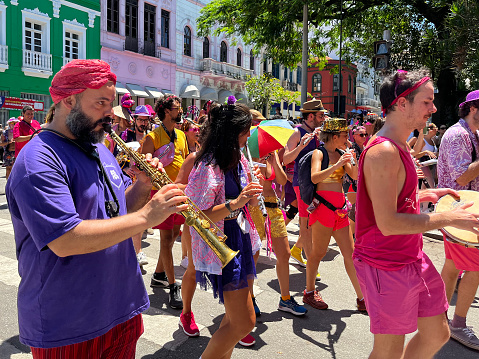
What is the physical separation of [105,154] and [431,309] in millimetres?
1954

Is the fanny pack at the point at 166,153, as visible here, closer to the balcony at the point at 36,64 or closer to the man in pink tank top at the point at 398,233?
the man in pink tank top at the point at 398,233

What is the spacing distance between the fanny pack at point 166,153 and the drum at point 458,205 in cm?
303

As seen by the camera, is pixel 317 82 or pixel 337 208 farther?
pixel 317 82

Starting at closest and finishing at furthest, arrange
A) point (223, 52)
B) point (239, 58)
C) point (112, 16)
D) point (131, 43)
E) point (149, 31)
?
1. point (112, 16)
2. point (131, 43)
3. point (149, 31)
4. point (223, 52)
5. point (239, 58)

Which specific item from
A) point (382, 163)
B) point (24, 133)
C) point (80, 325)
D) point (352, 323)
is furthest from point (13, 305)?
point (24, 133)

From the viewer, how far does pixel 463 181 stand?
3.59 metres

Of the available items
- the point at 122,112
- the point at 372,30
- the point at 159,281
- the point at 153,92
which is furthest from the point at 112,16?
the point at 159,281

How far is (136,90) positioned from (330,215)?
73.3 ft

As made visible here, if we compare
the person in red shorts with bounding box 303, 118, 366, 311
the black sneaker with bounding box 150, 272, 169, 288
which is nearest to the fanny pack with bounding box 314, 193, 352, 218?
the person in red shorts with bounding box 303, 118, 366, 311

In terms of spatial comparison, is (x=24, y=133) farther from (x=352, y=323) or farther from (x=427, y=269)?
(x=427, y=269)

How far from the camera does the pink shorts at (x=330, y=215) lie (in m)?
4.22

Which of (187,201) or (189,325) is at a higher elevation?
(187,201)

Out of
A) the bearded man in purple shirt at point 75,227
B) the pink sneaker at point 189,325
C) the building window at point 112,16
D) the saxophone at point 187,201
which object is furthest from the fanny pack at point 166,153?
the building window at point 112,16

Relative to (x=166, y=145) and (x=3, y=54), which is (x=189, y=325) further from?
(x=3, y=54)
